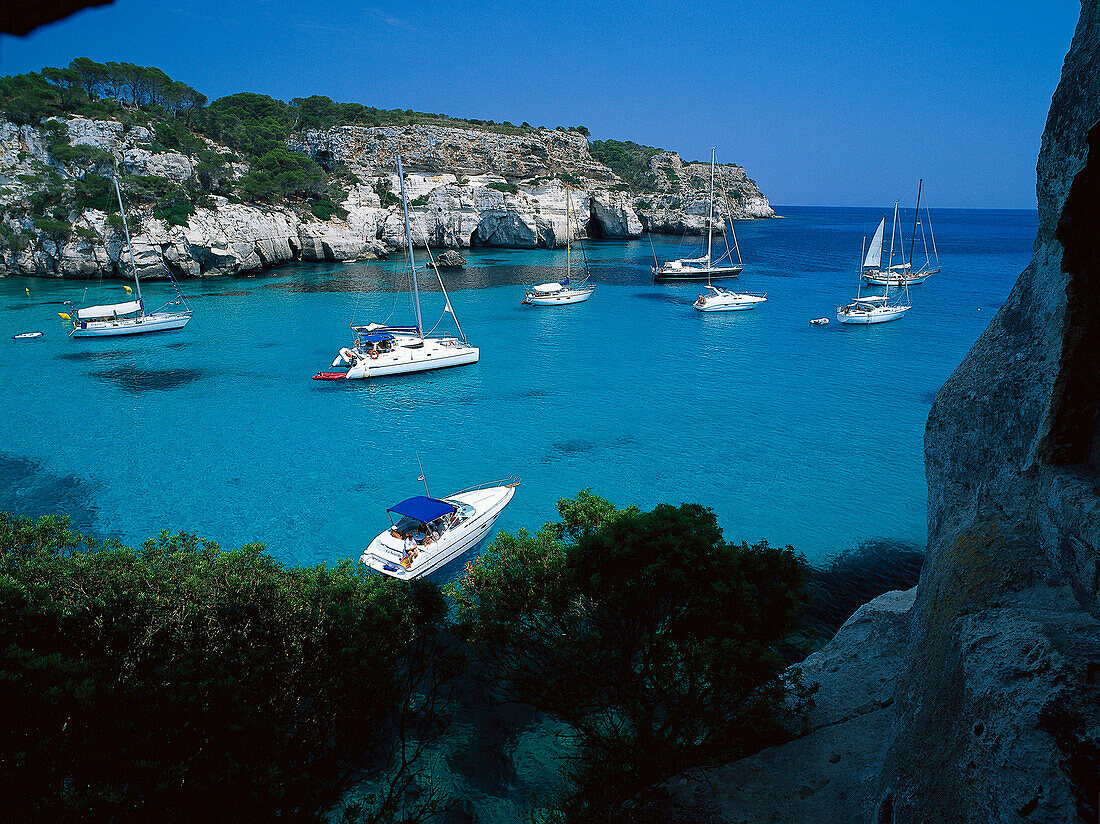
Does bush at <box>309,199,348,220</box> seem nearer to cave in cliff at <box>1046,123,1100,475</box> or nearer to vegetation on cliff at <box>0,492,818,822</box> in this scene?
vegetation on cliff at <box>0,492,818,822</box>

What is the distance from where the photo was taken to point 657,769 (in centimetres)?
899

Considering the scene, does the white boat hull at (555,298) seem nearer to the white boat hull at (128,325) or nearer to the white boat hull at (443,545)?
the white boat hull at (128,325)

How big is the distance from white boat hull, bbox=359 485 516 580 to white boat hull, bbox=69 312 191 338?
118 ft

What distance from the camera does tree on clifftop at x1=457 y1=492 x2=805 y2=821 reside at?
9.16 m

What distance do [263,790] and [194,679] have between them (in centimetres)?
210

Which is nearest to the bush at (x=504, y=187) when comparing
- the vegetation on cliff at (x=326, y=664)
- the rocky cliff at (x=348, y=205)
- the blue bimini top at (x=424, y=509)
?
the rocky cliff at (x=348, y=205)

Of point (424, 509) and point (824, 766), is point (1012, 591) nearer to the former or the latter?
point (824, 766)

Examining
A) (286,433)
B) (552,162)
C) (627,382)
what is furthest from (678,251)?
(286,433)

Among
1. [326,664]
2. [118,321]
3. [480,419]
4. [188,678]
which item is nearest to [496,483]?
[480,419]

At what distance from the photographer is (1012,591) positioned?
652 cm

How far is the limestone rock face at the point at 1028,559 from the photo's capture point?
193 inches

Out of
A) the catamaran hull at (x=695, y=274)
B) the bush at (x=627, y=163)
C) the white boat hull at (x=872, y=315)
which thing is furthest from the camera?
the bush at (x=627, y=163)

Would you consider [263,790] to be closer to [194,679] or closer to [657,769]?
[194,679]

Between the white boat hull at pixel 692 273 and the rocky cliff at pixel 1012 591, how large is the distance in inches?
2376
